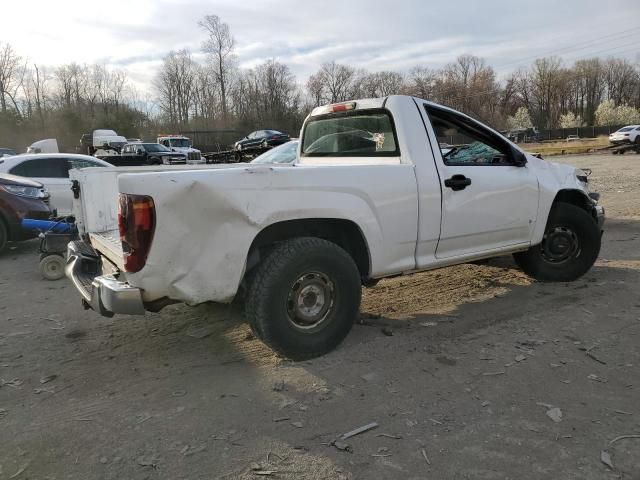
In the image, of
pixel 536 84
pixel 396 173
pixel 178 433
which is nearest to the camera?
pixel 178 433

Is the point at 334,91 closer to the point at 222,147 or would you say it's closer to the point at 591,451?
the point at 222,147

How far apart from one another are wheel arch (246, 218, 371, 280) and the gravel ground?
71cm

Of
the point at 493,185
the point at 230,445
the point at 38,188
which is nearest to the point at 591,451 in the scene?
the point at 230,445

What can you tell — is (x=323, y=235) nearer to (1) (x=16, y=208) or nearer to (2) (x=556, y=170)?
(2) (x=556, y=170)

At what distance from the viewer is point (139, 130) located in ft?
226

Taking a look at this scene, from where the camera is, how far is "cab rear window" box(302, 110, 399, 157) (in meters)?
4.25

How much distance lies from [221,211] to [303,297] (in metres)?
0.91

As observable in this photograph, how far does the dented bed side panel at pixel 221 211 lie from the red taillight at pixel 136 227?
0.04m

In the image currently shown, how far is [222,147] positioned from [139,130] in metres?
21.7

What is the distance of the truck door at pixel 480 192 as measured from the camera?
4.20m

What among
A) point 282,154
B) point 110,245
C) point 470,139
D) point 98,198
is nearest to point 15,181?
point 282,154

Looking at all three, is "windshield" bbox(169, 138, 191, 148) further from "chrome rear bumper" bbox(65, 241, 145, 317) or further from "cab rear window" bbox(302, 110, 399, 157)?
"chrome rear bumper" bbox(65, 241, 145, 317)

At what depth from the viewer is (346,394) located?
10.5ft

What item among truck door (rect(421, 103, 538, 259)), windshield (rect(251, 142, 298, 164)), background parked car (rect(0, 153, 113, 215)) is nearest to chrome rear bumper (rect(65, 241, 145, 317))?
truck door (rect(421, 103, 538, 259))
